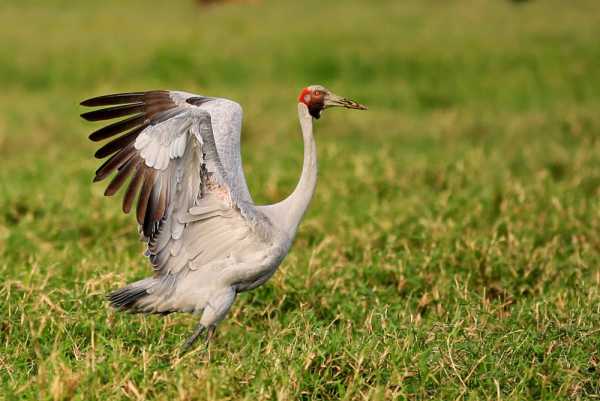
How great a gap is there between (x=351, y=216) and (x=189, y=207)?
282 centimetres

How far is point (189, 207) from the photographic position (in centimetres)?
470

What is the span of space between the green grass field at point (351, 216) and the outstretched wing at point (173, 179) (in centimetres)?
49

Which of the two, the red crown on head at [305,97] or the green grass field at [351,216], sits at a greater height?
the red crown on head at [305,97]

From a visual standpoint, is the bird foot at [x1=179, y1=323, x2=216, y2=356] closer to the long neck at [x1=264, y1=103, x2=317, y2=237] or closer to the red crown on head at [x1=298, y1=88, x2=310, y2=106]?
the long neck at [x1=264, y1=103, x2=317, y2=237]

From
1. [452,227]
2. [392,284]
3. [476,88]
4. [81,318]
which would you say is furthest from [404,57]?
[81,318]

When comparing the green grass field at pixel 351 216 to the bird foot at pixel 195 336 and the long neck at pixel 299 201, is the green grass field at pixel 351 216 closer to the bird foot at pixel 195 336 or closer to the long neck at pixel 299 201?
the bird foot at pixel 195 336

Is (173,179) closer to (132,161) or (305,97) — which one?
(132,161)

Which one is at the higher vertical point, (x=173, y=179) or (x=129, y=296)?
(x=173, y=179)

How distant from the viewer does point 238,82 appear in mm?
14117

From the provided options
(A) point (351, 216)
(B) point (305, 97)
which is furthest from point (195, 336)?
(A) point (351, 216)

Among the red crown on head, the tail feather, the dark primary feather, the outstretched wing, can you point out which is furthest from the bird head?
the tail feather

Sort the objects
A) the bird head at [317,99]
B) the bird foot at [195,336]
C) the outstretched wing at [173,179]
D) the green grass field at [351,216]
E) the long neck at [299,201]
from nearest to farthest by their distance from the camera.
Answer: the green grass field at [351,216] → the outstretched wing at [173,179] → the bird foot at [195,336] → the long neck at [299,201] → the bird head at [317,99]

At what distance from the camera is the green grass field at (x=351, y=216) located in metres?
4.15

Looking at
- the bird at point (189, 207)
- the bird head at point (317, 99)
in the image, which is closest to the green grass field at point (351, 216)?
the bird at point (189, 207)
